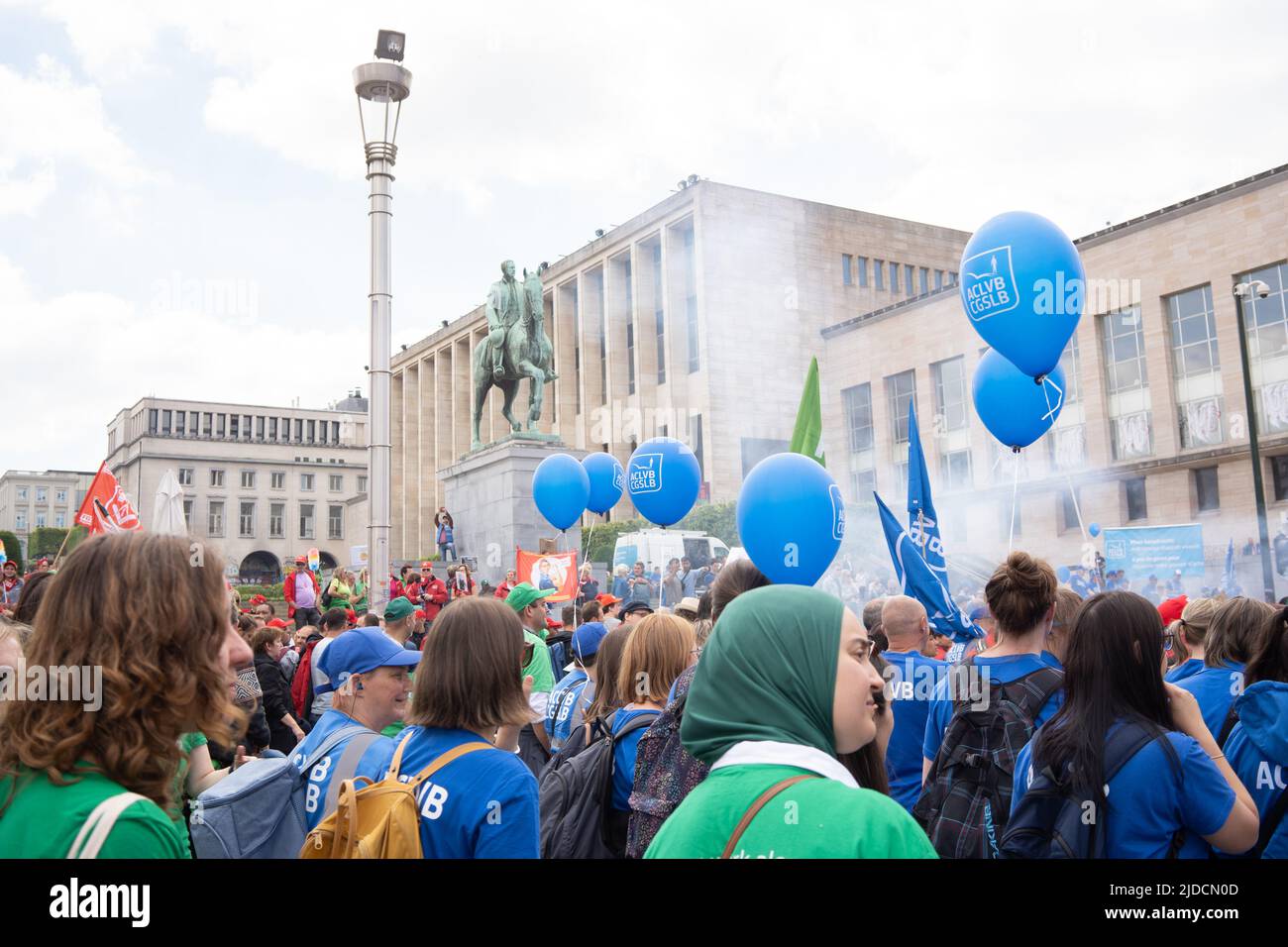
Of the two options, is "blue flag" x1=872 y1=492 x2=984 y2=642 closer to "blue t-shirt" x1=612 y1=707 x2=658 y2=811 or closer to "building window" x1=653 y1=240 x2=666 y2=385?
"blue t-shirt" x1=612 y1=707 x2=658 y2=811

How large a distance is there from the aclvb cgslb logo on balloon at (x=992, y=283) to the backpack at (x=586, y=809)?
5.58 meters

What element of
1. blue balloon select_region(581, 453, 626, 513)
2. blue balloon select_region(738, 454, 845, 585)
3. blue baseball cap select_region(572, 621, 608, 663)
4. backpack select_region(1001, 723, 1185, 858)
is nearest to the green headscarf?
backpack select_region(1001, 723, 1185, 858)

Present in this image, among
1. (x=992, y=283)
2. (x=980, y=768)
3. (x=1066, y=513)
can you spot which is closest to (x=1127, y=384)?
(x=1066, y=513)

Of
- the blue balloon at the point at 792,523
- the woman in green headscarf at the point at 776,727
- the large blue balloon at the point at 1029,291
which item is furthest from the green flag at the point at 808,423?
the woman in green headscarf at the point at 776,727

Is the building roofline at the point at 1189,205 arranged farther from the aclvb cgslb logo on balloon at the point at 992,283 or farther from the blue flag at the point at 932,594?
the blue flag at the point at 932,594

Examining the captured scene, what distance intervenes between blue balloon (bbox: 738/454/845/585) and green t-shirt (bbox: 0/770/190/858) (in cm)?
508

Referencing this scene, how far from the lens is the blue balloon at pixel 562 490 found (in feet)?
45.0

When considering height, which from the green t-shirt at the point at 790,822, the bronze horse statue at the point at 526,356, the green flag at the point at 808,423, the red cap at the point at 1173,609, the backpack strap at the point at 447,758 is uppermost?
the bronze horse statue at the point at 526,356

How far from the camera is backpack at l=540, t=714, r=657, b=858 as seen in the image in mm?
3662

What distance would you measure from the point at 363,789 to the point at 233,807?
0.47m

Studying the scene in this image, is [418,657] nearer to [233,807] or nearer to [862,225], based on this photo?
[233,807]

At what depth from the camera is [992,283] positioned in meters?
8.20

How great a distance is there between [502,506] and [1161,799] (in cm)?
2111
